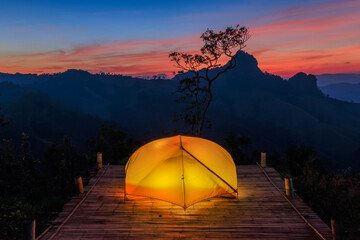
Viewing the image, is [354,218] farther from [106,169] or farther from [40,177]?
[40,177]

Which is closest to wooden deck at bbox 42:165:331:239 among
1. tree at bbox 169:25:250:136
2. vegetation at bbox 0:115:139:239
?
vegetation at bbox 0:115:139:239

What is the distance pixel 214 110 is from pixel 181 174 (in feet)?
443

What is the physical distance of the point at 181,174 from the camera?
7.62 m

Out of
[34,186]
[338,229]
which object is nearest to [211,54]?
[34,186]

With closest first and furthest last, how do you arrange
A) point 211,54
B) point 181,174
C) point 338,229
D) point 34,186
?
point 338,229, point 181,174, point 34,186, point 211,54

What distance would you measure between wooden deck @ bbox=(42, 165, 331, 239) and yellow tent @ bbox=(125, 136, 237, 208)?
1.12ft

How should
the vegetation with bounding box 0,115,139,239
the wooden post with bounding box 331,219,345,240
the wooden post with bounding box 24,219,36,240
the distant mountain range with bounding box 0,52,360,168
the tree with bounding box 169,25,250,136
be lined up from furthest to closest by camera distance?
the distant mountain range with bounding box 0,52,360,168 < the tree with bounding box 169,25,250,136 < the vegetation with bounding box 0,115,139,239 < the wooden post with bounding box 331,219,345,240 < the wooden post with bounding box 24,219,36,240

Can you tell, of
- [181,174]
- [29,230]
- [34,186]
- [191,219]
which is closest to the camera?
[29,230]

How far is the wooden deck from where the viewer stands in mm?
6293

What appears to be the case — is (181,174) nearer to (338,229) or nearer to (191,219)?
(191,219)

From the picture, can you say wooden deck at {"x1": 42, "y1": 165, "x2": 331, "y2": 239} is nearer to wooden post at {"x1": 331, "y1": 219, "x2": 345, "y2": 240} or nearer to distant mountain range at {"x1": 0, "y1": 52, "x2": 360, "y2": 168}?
wooden post at {"x1": 331, "y1": 219, "x2": 345, "y2": 240}

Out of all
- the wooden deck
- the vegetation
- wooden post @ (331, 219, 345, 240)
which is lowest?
the vegetation

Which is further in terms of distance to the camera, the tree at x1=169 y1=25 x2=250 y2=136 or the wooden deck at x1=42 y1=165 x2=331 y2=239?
the tree at x1=169 y1=25 x2=250 y2=136

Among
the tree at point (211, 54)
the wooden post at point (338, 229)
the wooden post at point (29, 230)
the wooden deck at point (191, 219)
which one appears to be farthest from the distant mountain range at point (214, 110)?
the wooden post at point (338, 229)
